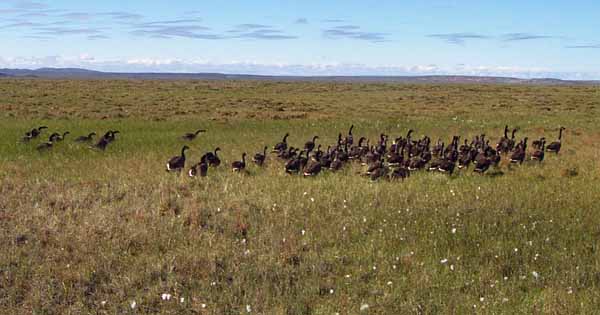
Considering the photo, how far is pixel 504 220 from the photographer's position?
10.1m

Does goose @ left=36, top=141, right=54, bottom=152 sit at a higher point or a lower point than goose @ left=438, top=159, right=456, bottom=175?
lower

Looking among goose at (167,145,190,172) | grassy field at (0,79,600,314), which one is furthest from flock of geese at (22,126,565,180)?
grassy field at (0,79,600,314)

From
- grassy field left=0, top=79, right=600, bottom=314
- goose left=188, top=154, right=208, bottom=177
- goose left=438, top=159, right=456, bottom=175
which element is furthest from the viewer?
goose left=438, top=159, right=456, bottom=175

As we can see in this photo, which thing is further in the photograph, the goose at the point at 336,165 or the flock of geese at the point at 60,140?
the flock of geese at the point at 60,140

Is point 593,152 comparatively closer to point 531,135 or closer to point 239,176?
point 531,135

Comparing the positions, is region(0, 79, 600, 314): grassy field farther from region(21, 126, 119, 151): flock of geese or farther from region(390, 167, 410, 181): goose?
region(21, 126, 119, 151): flock of geese

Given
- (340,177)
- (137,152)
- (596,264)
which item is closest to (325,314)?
(596,264)

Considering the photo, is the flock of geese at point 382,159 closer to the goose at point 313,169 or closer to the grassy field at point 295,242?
the goose at point 313,169

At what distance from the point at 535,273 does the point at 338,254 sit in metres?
2.80

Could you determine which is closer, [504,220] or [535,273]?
[535,273]

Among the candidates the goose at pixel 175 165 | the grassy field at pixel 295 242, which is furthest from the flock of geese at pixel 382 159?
the grassy field at pixel 295 242

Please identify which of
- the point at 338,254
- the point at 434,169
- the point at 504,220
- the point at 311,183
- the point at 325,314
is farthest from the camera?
the point at 434,169

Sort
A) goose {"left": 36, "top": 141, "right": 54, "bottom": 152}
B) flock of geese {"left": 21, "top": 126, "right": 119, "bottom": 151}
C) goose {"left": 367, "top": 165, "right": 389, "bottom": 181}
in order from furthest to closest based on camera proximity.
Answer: flock of geese {"left": 21, "top": 126, "right": 119, "bottom": 151}, goose {"left": 36, "top": 141, "right": 54, "bottom": 152}, goose {"left": 367, "top": 165, "right": 389, "bottom": 181}

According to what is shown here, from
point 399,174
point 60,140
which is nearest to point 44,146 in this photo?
point 60,140
